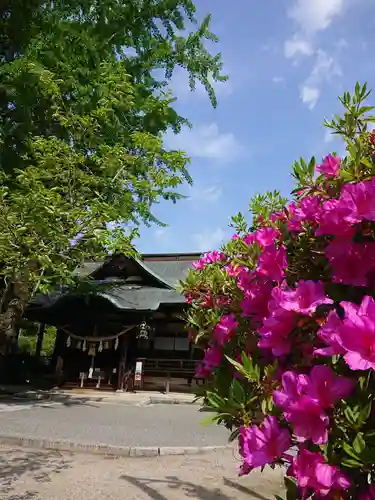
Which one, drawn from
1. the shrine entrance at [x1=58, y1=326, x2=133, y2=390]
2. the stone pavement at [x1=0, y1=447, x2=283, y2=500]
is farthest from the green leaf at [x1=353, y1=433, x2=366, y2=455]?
the shrine entrance at [x1=58, y1=326, x2=133, y2=390]

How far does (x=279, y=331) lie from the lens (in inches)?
51.3

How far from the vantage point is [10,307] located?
10797mm

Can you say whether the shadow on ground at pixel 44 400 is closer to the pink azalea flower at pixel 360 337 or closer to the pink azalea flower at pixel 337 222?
the pink azalea flower at pixel 337 222

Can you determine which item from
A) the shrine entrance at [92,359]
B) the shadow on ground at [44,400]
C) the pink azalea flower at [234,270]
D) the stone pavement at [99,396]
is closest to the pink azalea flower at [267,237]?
the pink azalea flower at [234,270]

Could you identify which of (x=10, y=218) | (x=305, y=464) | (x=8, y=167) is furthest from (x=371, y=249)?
(x=8, y=167)

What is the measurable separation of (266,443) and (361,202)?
2.35ft

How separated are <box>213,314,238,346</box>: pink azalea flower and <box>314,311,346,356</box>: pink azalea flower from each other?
0.64m

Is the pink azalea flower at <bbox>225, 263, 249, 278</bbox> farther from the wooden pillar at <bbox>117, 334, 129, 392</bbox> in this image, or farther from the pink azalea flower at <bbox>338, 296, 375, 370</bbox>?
the wooden pillar at <bbox>117, 334, 129, 392</bbox>

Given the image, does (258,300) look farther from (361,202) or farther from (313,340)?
(361,202)

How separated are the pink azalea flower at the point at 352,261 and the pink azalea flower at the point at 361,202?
91 mm

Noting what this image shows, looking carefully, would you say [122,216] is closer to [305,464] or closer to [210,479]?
[210,479]

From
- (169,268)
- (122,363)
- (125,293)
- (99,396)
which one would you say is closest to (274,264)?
(99,396)

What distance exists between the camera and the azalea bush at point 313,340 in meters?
1.04

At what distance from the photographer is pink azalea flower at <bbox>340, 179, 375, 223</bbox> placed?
1158mm
